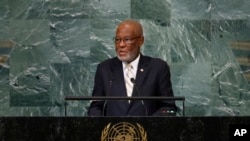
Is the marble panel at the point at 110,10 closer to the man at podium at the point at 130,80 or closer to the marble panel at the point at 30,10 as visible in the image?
the marble panel at the point at 30,10

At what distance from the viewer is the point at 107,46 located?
26.1ft

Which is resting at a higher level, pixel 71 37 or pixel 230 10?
pixel 230 10

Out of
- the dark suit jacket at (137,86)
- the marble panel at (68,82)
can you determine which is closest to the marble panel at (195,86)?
the marble panel at (68,82)

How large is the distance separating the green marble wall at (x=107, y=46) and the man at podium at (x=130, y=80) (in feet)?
6.58

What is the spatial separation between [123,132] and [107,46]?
3.42m

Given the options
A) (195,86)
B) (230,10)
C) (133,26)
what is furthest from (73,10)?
(133,26)

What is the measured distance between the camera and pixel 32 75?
7.93 metres

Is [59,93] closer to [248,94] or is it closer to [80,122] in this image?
[248,94]

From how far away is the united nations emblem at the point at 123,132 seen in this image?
15.0 feet

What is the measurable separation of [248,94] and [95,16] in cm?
190

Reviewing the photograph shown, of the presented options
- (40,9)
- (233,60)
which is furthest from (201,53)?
(40,9)

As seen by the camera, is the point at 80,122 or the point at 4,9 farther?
the point at 4,9

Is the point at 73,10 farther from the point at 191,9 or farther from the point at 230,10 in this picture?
the point at 230,10

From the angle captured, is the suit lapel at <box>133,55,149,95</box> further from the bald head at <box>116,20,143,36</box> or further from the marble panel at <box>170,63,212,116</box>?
the marble panel at <box>170,63,212,116</box>
